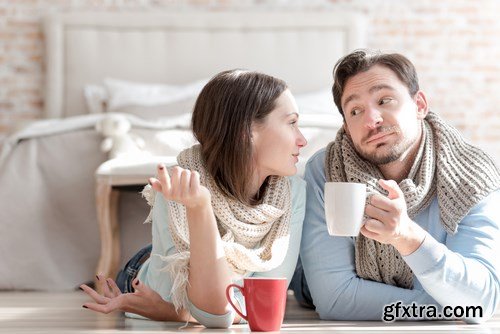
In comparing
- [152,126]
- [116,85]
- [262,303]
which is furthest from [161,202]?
[116,85]

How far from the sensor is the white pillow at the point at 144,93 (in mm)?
4508

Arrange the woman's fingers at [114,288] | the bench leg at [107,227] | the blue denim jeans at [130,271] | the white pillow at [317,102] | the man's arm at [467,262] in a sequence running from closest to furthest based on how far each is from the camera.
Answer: the man's arm at [467,262] < the woman's fingers at [114,288] < the blue denim jeans at [130,271] < the bench leg at [107,227] < the white pillow at [317,102]

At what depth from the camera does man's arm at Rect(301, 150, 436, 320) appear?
223cm

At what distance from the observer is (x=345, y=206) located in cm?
179

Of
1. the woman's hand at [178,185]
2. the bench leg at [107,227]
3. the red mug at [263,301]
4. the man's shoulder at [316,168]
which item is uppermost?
the woman's hand at [178,185]

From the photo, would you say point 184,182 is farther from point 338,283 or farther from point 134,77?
point 134,77

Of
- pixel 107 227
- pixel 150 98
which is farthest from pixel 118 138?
pixel 150 98

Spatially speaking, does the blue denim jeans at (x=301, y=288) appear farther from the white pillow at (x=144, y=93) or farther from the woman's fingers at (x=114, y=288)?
the white pillow at (x=144, y=93)

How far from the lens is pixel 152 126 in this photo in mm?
3734

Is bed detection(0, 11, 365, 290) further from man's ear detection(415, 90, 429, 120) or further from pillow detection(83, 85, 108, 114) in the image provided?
man's ear detection(415, 90, 429, 120)

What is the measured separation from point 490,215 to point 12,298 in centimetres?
183

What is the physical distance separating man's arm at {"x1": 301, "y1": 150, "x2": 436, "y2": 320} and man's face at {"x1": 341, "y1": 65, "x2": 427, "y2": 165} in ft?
0.72

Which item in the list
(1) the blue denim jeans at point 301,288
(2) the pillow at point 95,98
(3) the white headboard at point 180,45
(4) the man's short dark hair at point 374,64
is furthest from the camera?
(3) the white headboard at point 180,45

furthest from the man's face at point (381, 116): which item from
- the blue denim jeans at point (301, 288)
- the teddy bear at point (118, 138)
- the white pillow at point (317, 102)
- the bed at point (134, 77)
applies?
the white pillow at point (317, 102)
